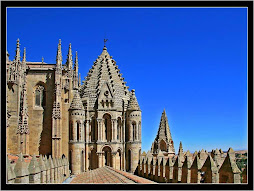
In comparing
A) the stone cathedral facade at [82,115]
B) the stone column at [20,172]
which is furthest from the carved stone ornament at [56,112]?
the stone column at [20,172]

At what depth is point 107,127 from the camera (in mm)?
46562

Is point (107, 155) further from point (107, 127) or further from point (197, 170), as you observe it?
point (197, 170)

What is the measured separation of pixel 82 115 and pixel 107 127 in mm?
3338

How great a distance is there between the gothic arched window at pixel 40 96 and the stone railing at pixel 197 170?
630 inches

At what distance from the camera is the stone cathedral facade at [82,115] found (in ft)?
148

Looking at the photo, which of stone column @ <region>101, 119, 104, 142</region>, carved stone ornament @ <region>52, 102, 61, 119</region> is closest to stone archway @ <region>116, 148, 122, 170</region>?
stone column @ <region>101, 119, 104, 142</region>

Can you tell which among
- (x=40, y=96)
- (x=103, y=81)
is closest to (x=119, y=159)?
(x=103, y=81)

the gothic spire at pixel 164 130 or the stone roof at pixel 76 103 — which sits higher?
the stone roof at pixel 76 103

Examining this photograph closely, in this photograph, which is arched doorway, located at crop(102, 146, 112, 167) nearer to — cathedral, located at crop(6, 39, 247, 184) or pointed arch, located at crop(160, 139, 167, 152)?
cathedral, located at crop(6, 39, 247, 184)

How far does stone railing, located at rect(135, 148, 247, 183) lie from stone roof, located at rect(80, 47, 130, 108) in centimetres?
977

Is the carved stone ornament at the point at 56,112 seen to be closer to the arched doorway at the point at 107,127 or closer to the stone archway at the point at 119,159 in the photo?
the arched doorway at the point at 107,127

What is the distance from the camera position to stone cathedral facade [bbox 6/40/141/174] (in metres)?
45.1

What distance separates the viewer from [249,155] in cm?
1373

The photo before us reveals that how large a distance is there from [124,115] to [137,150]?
4377mm
